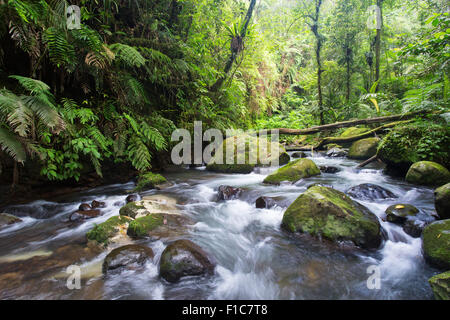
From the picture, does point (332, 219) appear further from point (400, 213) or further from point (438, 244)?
point (400, 213)

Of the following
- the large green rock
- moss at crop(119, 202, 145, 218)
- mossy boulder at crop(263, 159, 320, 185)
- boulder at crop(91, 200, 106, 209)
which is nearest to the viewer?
the large green rock

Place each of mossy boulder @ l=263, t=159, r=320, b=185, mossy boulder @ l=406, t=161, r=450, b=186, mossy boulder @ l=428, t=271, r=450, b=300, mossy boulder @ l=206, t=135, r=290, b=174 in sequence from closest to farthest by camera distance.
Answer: mossy boulder @ l=428, t=271, r=450, b=300 < mossy boulder @ l=406, t=161, r=450, b=186 < mossy boulder @ l=263, t=159, r=320, b=185 < mossy boulder @ l=206, t=135, r=290, b=174

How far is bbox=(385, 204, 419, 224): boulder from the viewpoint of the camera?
2.77m

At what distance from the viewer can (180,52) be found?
18.7 feet

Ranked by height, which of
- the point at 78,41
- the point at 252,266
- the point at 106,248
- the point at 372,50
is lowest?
the point at 252,266

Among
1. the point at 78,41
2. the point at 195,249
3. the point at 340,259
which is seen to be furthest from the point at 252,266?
the point at 78,41

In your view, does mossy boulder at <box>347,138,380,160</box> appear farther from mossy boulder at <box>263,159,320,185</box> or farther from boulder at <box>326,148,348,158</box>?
mossy boulder at <box>263,159,320,185</box>

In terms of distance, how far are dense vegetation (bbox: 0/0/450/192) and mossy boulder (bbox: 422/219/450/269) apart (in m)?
2.67

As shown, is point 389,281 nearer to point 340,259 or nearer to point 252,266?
point 340,259

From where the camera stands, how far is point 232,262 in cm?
244

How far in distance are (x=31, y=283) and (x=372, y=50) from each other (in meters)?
13.0

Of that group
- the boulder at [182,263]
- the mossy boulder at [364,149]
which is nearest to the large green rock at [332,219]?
the boulder at [182,263]

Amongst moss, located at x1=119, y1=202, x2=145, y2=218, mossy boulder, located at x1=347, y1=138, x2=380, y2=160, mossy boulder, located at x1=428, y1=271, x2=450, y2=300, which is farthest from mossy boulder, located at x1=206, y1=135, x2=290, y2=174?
mossy boulder, located at x1=428, y1=271, x2=450, y2=300

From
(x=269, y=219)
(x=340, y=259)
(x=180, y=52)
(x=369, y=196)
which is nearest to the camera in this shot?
(x=340, y=259)
